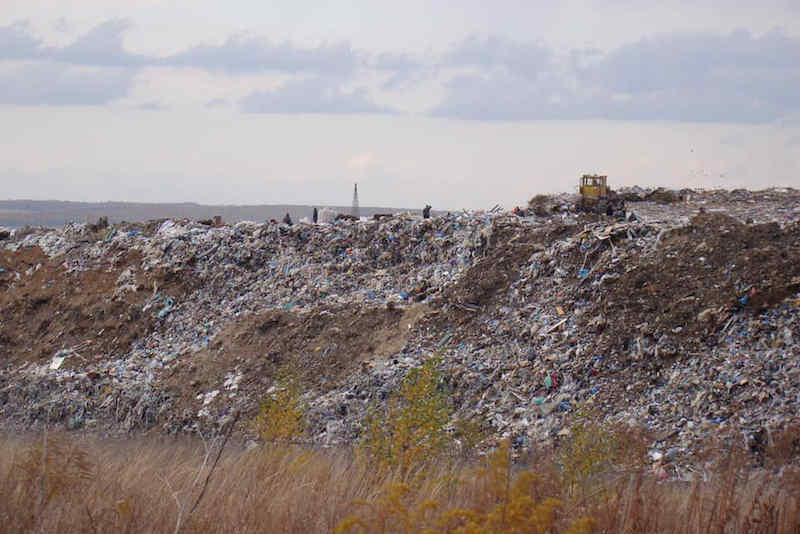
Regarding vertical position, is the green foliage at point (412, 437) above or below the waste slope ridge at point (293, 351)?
above

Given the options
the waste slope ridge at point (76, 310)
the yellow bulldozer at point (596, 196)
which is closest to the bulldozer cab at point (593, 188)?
the yellow bulldozer at point (596, 196)

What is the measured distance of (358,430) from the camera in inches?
420

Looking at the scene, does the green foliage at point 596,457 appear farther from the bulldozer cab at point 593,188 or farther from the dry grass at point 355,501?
the bulldozer cab at point 593,188

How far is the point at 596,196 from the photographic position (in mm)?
17766

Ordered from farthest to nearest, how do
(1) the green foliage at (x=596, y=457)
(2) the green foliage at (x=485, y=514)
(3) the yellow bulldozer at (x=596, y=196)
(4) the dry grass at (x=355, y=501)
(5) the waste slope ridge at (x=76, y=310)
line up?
(3) the yellow bulldozer at (x=596, y=196) → (5) the waste slope ridge at (x=76, y=310) → (1) the green foliage at (x=596, y=457) → (4) the dry grass at (x=355, y=501) → (2) the green foliage at (x=485, y=514)

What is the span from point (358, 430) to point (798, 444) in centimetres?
511

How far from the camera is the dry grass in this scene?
353 centimetres

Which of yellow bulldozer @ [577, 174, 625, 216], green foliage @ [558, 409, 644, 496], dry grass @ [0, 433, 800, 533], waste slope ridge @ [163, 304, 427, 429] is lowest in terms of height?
waste slope ridge @ [163, 304, 427, 429]

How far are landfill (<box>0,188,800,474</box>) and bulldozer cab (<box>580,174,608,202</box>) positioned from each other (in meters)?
0.56

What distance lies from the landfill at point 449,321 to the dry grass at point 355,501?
4.22 m

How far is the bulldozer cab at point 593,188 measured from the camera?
58.2ft

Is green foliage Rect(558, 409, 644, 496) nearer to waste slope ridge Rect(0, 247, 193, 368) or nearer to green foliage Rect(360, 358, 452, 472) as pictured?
green foliage Rect(360, 358, 452, 472)

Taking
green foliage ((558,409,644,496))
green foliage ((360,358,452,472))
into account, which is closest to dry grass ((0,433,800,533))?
green foliage ((558,409,644,496))

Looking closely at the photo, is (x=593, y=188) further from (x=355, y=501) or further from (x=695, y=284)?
(x=355, y=501)
